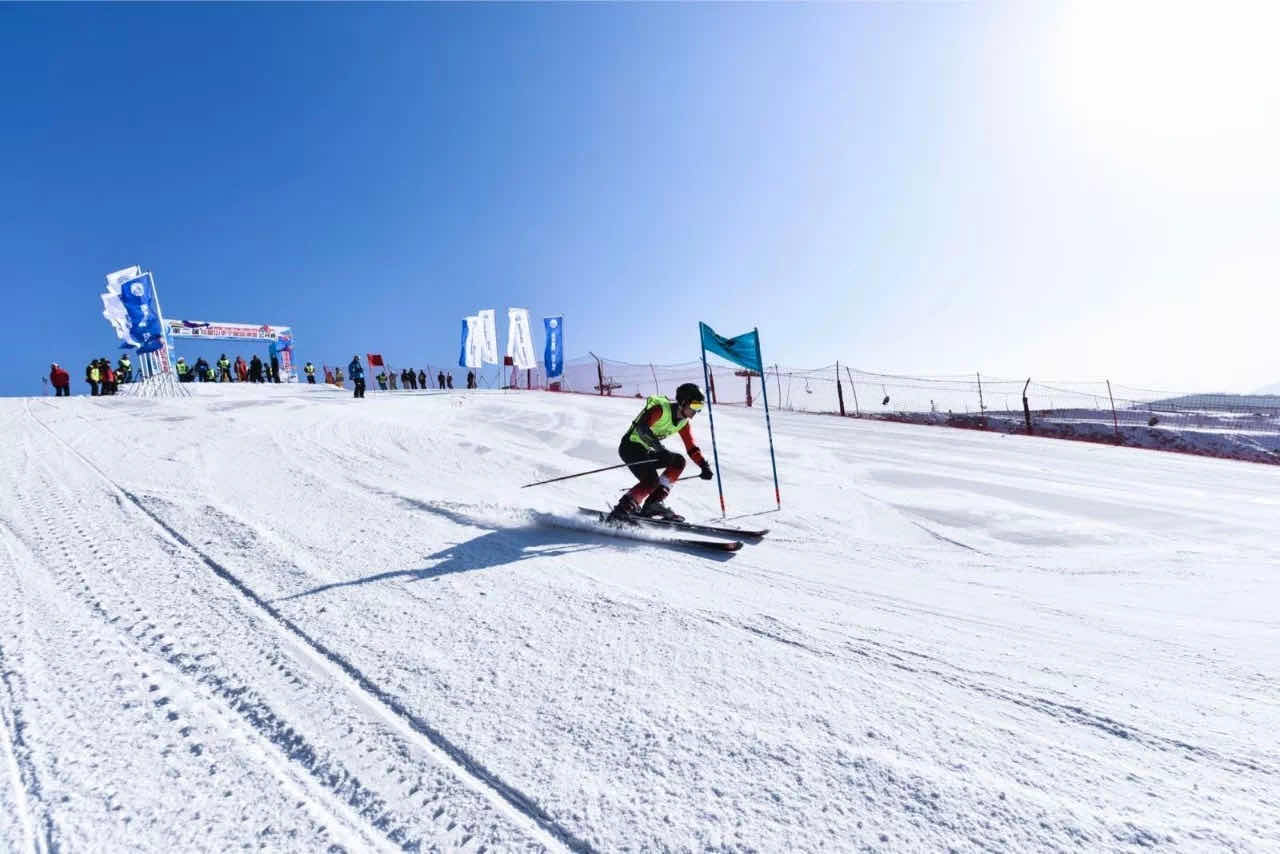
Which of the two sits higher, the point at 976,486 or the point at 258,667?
the point at 258,667

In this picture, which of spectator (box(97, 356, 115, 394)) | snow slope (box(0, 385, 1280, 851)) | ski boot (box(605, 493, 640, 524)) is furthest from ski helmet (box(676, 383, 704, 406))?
spectator (box(97, 356, 115, 394))

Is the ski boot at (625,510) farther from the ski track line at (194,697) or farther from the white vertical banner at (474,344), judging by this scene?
the white vertical banner at (474,344)

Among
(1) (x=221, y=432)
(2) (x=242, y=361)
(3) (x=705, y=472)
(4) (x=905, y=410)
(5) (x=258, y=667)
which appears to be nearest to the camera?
(5) (x=258, y=667)

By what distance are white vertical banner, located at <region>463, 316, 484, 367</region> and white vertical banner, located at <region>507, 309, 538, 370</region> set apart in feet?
5.10

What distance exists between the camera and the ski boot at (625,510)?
17.1 ft

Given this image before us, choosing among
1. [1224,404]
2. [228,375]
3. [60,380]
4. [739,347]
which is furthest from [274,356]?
[1224,404]

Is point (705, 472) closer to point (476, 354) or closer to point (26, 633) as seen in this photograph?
point (26, 633)

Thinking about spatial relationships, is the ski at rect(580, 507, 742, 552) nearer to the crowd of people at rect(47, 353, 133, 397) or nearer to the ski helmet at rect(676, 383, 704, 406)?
the ski helmet at rect(676, 383, 704, 406)

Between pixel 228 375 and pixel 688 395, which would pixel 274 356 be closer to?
pixel 228 375

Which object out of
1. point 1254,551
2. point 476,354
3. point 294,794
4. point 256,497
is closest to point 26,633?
point 294,794

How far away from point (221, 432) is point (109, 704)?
9.03 metres

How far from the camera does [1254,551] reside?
475 cm

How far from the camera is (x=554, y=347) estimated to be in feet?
90.7

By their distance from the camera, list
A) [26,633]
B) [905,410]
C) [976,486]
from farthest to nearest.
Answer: [905,410] → [976,486] → [26,633]
